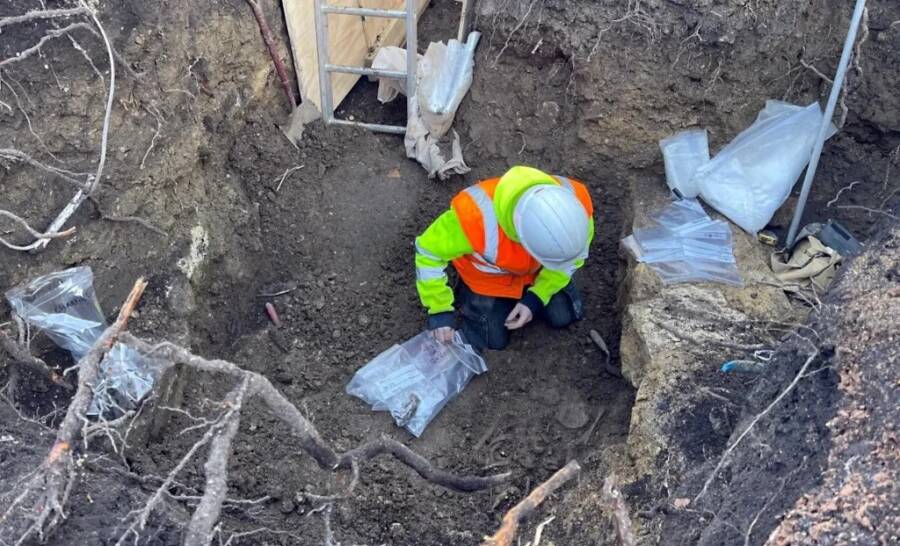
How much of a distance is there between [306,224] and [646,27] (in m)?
1.92

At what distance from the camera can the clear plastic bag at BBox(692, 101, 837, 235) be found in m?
3.92

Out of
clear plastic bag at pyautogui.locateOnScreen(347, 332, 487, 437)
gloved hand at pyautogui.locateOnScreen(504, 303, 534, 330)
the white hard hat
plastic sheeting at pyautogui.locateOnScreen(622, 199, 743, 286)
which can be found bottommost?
clear plastic bag at pyautogui.locateOnScreen(347, 332, 487, 437)

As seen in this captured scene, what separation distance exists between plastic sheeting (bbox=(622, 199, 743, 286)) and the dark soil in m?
0.28

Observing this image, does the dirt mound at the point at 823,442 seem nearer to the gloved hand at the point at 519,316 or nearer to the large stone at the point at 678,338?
the large stone at the point at 678,338

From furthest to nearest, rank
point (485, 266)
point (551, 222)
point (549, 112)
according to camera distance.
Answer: point (549, 112), point (485, 266), point (551, 222)

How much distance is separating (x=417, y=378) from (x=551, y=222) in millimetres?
1051

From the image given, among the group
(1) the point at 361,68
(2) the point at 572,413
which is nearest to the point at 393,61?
(1) the point at 361,68

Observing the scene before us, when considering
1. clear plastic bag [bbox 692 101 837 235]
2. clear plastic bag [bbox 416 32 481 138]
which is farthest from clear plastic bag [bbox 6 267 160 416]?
clear plastic bag [bbox 692 101 837 235]

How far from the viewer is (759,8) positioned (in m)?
3.94

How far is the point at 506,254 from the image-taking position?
378 cm

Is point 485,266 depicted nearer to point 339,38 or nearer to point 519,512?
point 339,38

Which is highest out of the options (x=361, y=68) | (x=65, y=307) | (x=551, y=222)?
(x=551, y=222)

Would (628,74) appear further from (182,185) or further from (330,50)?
(182,185)

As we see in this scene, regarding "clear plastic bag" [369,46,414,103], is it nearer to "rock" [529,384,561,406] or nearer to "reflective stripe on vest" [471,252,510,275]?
"reflective stripe on vest" [471,252,510,275]
